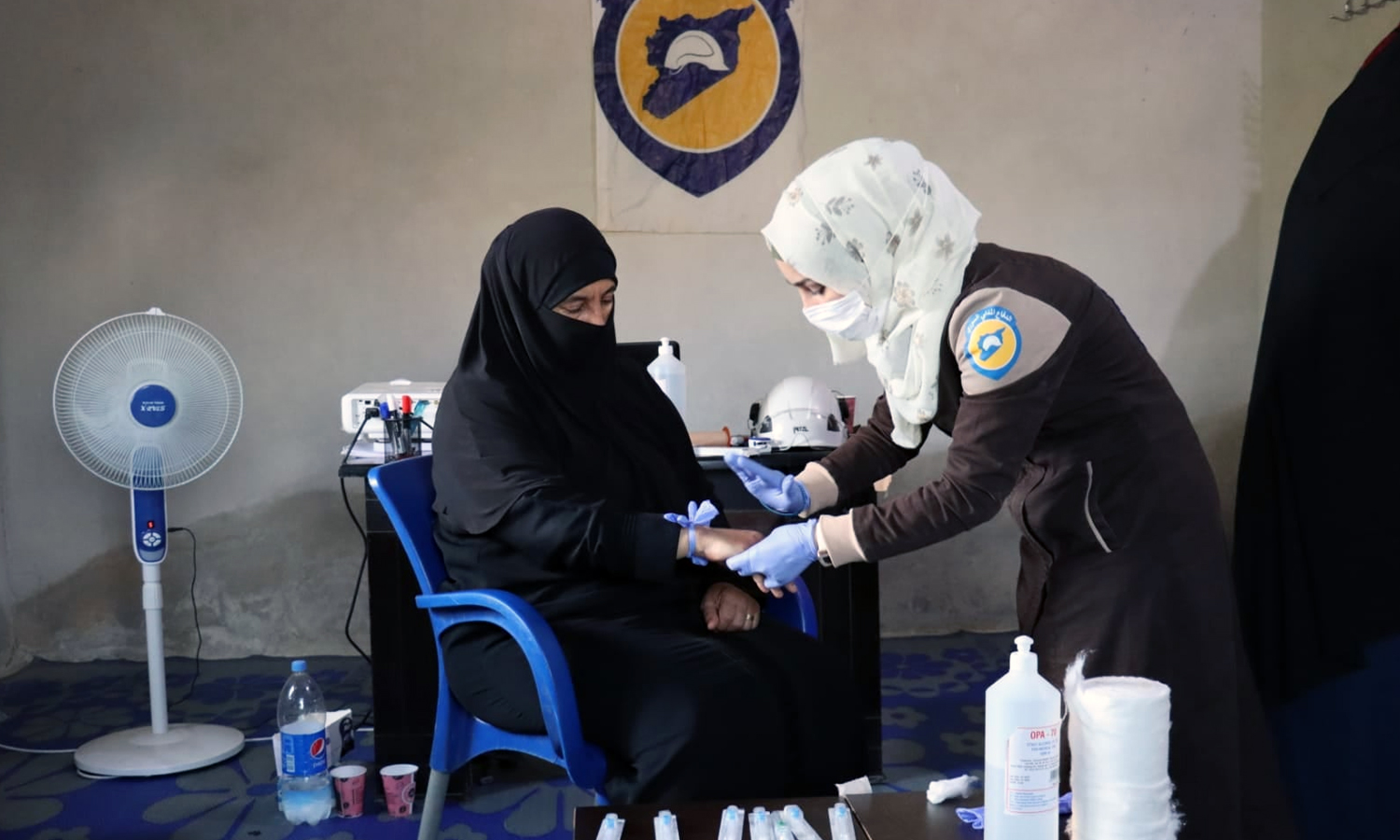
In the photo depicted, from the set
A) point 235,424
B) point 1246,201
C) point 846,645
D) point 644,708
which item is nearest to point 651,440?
point 644,708

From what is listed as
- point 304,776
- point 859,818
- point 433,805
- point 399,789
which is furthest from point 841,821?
point 304,776

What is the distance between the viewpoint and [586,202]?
144 inches

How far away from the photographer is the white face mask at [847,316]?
1.54 m

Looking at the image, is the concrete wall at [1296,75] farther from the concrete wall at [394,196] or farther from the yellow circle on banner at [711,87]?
the yellow circle on banner at [711,87]

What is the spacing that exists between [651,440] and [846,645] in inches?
33.9

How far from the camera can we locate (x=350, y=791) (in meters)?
2.42

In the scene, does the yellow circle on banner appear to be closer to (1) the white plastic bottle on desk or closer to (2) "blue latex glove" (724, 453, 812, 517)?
(2) "blue latex glove" (724, 453, 812, 517)

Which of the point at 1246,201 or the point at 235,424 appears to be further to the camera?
the point at 1246,201

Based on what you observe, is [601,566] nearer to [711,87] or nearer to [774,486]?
[774,486]

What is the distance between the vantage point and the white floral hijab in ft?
4.75

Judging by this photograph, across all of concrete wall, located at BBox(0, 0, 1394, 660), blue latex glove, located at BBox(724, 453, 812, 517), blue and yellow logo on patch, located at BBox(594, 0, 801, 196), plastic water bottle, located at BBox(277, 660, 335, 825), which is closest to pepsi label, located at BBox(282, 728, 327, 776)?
plastic water bottle, located at BBox(277, 660, 335, 825)

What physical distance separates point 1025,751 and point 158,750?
233 centimetres

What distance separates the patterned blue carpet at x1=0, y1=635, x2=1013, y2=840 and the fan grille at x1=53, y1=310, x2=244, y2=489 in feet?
2.36

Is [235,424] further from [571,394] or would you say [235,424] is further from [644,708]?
[644,708]
